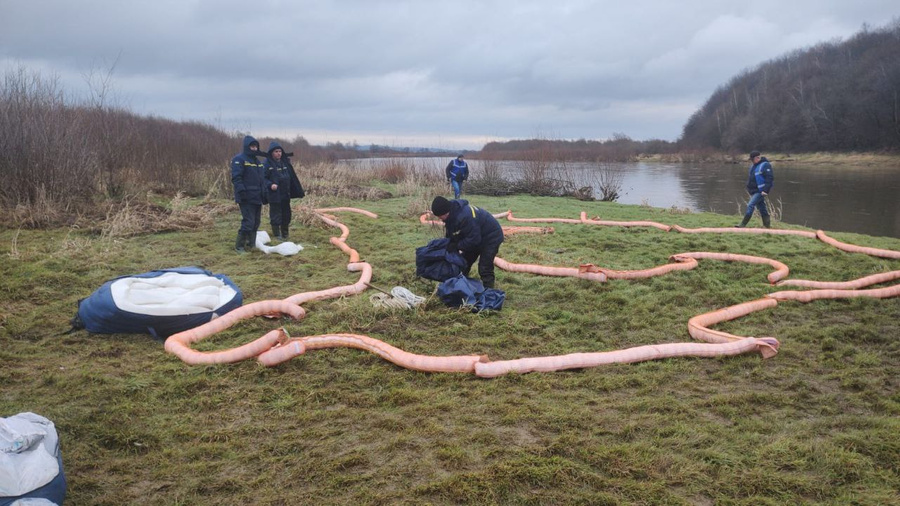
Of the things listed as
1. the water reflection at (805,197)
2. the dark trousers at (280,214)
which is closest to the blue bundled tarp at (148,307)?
the dark trousers at (280,214)

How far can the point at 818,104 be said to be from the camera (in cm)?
5947

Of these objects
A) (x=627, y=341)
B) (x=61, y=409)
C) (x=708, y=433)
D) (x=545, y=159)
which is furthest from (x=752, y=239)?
(x=545, y=159)

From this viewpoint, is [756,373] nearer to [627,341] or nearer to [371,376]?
[627,341]

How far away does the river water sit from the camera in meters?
16.1

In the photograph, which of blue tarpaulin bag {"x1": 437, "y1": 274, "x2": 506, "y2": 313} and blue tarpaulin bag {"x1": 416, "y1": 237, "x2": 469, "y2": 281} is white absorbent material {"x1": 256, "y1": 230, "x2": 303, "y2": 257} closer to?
blue tarpaulin bag {"x1": 416, "y1": 237, "x2": 469, "y2": 281}

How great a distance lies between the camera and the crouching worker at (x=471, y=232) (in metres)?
6.00

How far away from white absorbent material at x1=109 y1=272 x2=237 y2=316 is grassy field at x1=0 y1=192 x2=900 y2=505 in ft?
1.12

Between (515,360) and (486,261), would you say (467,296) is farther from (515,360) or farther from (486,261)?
(515,360)

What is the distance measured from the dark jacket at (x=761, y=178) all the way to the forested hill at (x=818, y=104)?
155ft

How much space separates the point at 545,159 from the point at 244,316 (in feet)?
59.1

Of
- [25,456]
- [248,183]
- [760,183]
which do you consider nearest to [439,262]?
[248,183]

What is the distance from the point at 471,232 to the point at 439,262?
1.75 feet

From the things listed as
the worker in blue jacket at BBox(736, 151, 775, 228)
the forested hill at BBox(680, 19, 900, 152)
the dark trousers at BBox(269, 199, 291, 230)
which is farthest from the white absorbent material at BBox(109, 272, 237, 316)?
the forested hill at BBox(680, 19, 900, 152)

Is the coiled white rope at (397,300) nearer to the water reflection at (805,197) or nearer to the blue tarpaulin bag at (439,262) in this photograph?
the blue tarpaulin bag at (439,262)
